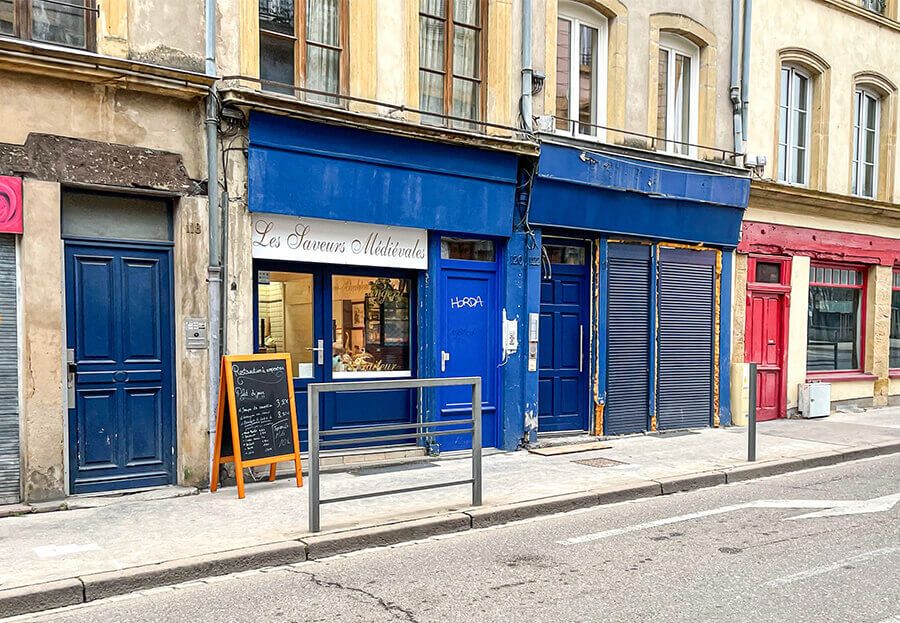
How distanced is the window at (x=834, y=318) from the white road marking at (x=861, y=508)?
23.0ft

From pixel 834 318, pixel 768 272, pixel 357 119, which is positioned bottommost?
pixel 834 318

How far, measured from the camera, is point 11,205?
702cm

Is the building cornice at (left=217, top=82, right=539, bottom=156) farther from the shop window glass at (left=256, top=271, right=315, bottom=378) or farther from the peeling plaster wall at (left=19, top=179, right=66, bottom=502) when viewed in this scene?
the peeling plaster wall at (left=19, top=179, right=66, bottom=502)

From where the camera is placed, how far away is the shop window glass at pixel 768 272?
1356 cm

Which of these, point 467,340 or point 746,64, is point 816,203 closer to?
point 746,64

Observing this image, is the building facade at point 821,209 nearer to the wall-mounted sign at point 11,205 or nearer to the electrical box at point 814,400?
the electrical box at point 814,400

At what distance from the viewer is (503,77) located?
1026 cm

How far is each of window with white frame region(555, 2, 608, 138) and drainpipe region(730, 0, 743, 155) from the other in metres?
2.60

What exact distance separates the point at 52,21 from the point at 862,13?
45.3ft

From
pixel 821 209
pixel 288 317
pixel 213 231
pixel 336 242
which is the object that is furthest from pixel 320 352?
pixel 821 209

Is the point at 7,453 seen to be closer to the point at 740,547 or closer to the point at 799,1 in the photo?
the point at 740,547

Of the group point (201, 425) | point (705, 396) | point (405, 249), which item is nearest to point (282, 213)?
point (405, 249)

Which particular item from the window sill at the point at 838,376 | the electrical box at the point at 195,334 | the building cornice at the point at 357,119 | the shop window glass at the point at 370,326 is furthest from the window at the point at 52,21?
the window sill at the point at 838,376

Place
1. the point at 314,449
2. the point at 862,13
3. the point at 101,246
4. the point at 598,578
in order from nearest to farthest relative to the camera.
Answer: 1. the point at 598,578
2. the point at 314,449
3. the point at 101,246
4. the point at 862,13
